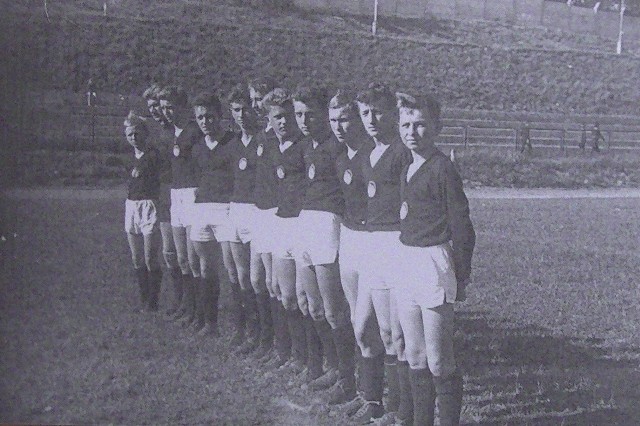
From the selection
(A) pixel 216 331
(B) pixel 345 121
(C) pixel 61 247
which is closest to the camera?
(B) pixel 345 121

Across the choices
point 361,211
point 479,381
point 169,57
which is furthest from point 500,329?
point 169,57

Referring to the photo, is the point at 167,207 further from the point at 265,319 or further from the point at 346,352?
the point at 346,352

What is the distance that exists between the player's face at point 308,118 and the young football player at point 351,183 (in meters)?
0.17

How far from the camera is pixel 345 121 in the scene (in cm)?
330

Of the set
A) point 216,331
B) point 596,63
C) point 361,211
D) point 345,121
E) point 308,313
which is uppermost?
point 596,63

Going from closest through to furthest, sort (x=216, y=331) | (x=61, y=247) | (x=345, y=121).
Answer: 1. (x=345, y=121)
2. (x=61, y=247)
3. (x=216, y=331)

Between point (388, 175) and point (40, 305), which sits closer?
point (388, 175)

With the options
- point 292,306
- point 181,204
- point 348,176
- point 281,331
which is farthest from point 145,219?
point 348,176

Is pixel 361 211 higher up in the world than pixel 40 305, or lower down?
higher up

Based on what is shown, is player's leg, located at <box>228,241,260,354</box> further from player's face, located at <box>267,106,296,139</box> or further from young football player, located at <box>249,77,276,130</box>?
player's face, located at <box>267,106,296,139</box>

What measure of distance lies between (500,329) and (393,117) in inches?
78.3

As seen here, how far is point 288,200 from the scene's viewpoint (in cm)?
374

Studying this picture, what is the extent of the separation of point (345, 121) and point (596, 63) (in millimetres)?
1825

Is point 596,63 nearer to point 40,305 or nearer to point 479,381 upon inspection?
point 479,381
